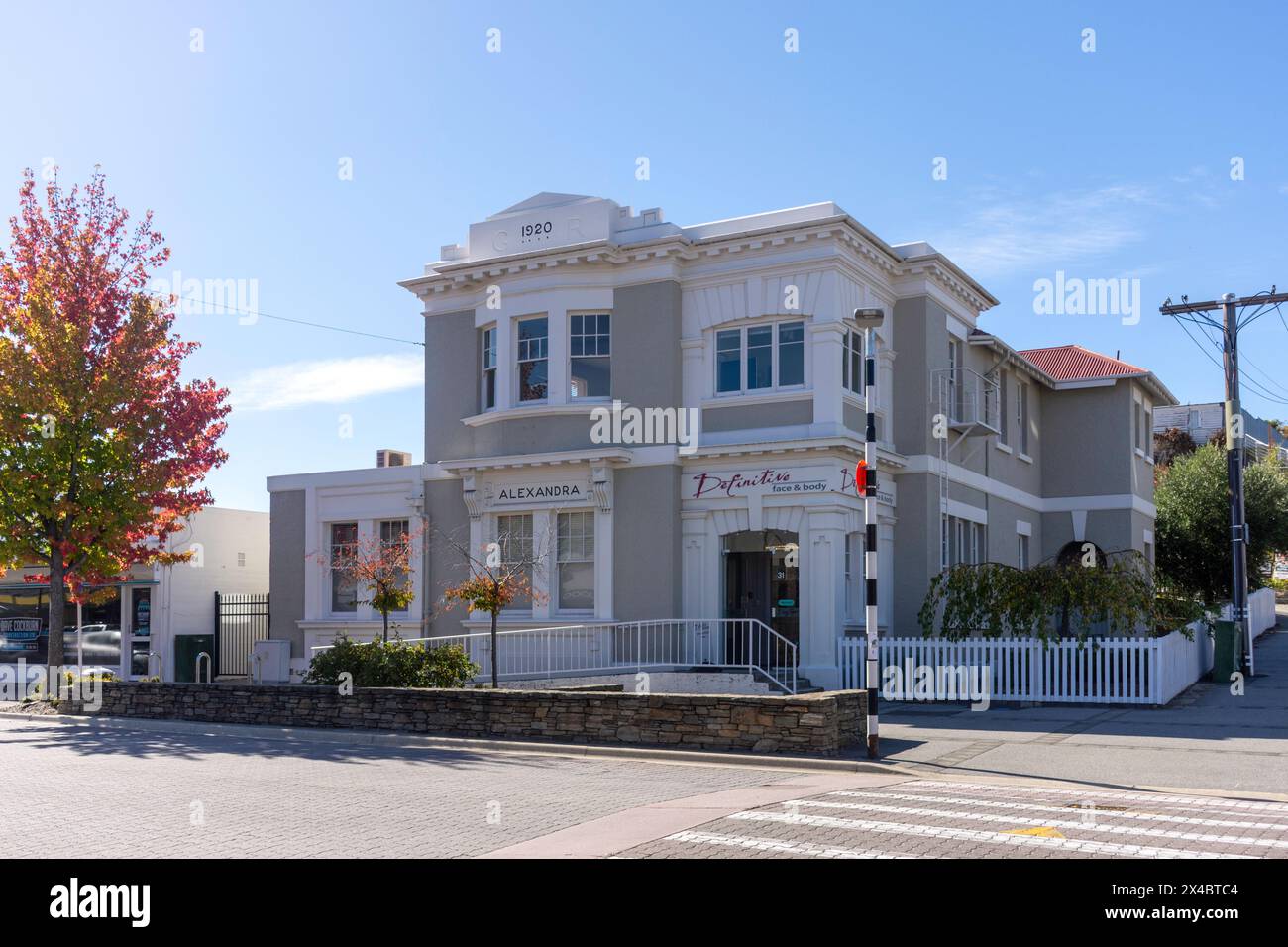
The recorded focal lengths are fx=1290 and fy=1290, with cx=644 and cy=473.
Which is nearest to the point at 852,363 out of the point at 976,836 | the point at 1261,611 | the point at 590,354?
the point at 590,354

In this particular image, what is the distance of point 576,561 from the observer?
75.9 feet

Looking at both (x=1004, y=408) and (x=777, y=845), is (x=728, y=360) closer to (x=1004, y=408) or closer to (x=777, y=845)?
(x=1004, y=408)

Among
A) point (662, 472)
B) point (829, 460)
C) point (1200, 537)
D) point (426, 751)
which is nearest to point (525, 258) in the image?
point (662, 472)

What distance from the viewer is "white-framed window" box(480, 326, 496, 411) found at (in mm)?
24391

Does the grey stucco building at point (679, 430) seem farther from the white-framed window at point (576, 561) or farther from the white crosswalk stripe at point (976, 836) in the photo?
the white crosswalk stripe at point (976, 836)

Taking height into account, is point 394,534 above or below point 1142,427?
below

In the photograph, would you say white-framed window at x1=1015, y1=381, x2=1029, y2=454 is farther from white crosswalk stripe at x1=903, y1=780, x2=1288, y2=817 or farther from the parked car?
the parked car

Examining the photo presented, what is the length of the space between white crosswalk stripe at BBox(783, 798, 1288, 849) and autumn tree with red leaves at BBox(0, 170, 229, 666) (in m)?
15.8

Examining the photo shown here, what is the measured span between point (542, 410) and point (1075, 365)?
1489 centimetres

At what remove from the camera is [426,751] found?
1537cm

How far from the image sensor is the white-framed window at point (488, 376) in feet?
80.0

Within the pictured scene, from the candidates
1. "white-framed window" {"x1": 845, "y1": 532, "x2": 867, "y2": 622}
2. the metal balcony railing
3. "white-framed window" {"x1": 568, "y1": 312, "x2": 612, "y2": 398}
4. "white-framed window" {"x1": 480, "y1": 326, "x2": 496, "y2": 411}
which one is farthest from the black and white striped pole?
"white-framed window" {"x1": 480, "y1": 326, "x2": 496, "y2": 411}
